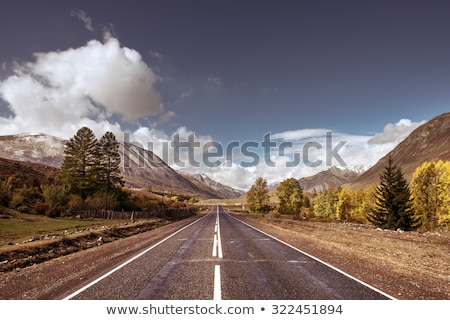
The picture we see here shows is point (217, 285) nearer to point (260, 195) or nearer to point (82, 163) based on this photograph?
Result: point (82, 163)

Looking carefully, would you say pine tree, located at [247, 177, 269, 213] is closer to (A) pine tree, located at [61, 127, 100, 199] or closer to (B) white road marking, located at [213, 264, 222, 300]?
(A) pine tree, located at [61, 127, 100, 199]

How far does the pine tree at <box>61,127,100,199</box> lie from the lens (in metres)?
53.4

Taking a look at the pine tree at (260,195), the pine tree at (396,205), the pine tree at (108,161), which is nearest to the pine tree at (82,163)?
the pine tree at (108,161)

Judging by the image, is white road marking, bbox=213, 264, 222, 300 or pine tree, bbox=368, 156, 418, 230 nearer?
white road marking, bbox=213, 264, 222, 300

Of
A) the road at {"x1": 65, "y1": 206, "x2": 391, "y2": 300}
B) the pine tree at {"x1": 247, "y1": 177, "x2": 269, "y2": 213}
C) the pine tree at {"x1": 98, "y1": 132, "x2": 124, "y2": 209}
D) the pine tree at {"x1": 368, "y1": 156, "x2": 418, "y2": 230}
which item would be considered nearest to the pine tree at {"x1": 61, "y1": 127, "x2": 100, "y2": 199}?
the pine tree at {"x1": 98, "y1": 132, "x2": 124, "y2": 209}

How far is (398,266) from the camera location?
10.3 m

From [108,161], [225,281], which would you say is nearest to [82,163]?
[108,161]

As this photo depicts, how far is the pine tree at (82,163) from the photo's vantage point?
175 feet

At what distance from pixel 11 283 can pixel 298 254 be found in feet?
33.5

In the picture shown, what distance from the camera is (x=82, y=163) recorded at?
54.5m

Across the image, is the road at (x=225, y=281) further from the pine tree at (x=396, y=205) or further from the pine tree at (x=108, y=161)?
the pine tree at (x=108, y=161)

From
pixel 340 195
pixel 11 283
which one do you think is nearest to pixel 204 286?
pixel 11 283
